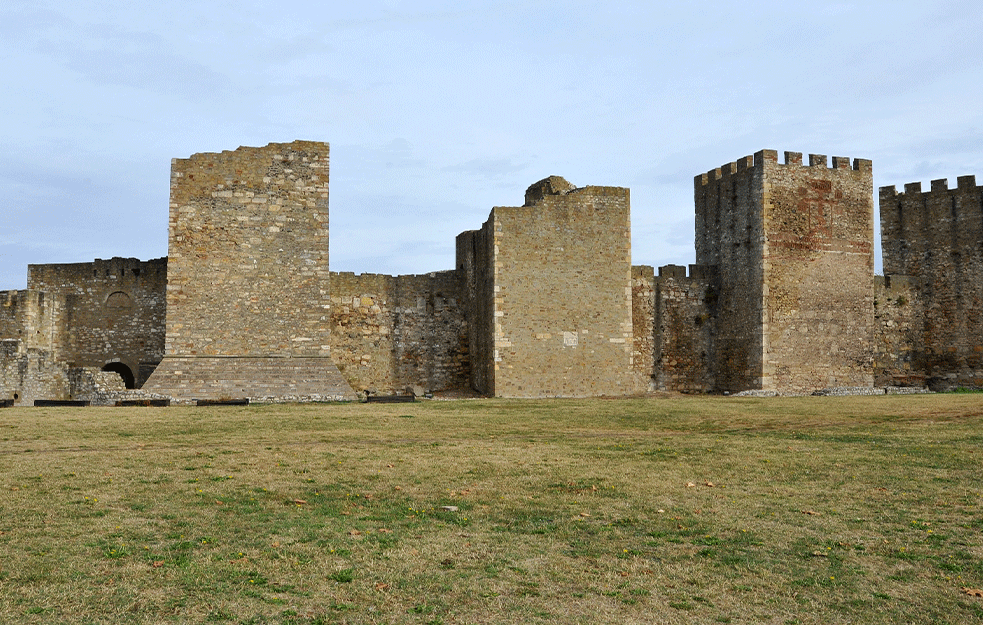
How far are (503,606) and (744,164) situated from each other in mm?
26001

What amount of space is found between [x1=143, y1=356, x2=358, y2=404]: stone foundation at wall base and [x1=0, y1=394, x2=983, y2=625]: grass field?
7986mm

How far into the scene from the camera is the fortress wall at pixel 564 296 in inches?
1027

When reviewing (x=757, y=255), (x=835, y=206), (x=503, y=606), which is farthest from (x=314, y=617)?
(x=835, y=206)

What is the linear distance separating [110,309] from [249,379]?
25.6 ft

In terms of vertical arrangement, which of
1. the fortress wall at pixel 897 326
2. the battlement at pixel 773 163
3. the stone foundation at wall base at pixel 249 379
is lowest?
the stone foundation at wall base at pixel 249 379

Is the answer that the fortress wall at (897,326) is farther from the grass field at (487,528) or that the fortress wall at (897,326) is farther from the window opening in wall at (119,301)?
the window opening in wall at (119,301)

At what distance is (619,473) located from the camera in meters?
10.9

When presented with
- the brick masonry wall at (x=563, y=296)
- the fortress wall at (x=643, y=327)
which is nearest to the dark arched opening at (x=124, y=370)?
the brick masonry wall at (x=563, y=296)

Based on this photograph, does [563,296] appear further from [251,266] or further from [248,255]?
[248,255]

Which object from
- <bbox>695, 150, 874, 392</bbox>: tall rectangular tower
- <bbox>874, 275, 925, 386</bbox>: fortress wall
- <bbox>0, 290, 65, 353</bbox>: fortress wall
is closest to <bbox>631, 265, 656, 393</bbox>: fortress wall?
<bbox>695, 150, 874, 392</bbox>: tall rectangular tower

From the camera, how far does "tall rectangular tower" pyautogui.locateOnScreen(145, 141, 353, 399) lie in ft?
80.1

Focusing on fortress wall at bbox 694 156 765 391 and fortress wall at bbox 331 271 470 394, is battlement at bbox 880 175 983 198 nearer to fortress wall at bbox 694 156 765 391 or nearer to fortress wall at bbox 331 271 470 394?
fortress wall at bbox 694 156 765 391

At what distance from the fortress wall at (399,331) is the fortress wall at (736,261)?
9.18 meters

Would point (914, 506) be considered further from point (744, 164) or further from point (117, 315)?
point (117, 315)
